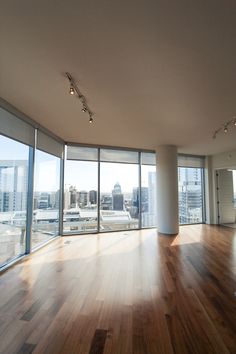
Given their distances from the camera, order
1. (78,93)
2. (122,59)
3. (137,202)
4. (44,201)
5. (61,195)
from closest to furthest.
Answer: (122,59) → (78,93) → (44,201) → (61,195) → (137,202)

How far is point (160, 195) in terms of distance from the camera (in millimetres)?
6504

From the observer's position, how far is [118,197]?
6852 mm

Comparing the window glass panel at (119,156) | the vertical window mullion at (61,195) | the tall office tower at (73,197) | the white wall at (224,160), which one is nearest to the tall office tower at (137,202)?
the window glass panel at (119,156)

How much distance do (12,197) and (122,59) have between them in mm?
3108

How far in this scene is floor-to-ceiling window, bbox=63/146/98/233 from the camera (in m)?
6.19

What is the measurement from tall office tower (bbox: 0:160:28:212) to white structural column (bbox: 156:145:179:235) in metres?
4.06

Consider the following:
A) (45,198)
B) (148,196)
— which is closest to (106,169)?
(148,196)

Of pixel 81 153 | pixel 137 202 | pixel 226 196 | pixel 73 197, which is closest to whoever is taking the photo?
pixel 73 197

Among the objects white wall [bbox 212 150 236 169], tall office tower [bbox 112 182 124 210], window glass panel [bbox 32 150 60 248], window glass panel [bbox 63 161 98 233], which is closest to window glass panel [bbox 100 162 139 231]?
tall office tower [bbox 112 182 124 210]

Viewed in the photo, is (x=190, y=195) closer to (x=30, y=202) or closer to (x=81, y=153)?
(x=81, y=153)

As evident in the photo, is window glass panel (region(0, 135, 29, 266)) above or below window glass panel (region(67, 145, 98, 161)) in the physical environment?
below

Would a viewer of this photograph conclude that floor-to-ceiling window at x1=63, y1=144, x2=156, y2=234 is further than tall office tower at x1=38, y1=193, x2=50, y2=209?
Yes

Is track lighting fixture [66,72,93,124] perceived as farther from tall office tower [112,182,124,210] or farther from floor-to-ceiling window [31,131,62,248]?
tall office tower [112,182,124,210]

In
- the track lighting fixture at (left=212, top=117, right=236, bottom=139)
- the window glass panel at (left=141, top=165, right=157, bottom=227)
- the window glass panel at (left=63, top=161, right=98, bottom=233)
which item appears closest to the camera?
the track lighting fixture at (left=212, top=117, right=236, bottom=139)
